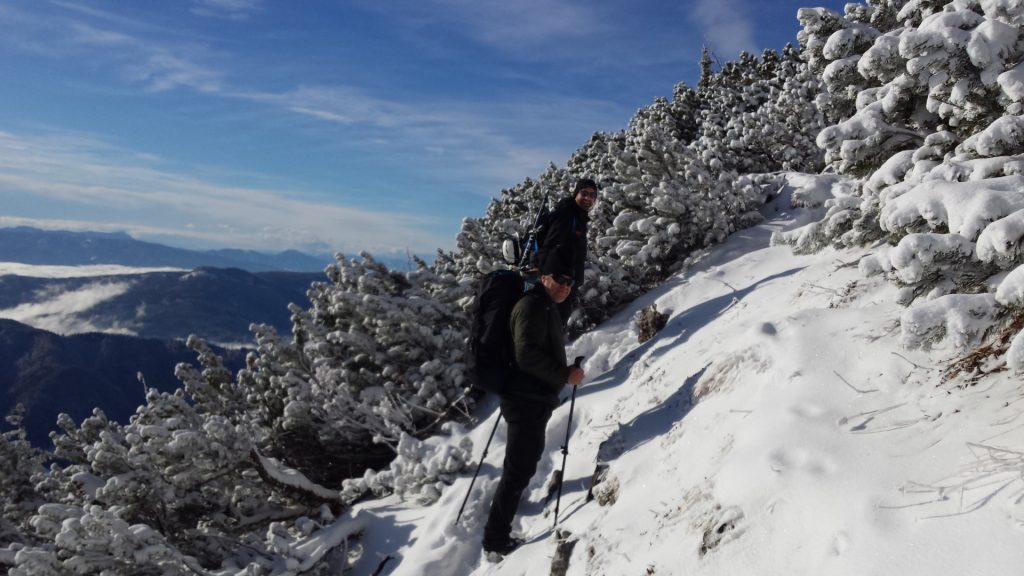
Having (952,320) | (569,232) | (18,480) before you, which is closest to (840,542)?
(952,320)

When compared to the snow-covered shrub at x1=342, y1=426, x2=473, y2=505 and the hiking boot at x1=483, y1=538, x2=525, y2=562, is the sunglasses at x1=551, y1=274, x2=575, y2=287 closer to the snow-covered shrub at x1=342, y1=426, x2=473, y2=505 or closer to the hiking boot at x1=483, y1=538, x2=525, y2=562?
the hiking boot at x1=483, y1=538, x2=525, y2=562

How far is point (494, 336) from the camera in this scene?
15.9 feet

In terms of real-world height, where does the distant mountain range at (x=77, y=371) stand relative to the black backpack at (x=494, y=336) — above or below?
below

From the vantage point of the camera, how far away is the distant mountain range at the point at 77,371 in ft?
357

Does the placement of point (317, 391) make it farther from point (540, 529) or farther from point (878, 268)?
point (878, 268)

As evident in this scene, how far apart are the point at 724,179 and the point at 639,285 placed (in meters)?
2.38

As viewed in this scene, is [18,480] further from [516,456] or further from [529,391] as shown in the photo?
[529,391]

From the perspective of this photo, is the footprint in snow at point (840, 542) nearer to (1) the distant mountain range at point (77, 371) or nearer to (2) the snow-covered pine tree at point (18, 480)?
(2) the snow-covered pine tree at point (18, 480)

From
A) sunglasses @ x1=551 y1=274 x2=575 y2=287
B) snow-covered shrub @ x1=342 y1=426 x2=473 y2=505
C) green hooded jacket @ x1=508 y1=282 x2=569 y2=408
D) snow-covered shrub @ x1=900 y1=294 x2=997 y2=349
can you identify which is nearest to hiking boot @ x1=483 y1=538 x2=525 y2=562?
green hooded jacket @ x1=508 y1=282 x2=569 y2=408

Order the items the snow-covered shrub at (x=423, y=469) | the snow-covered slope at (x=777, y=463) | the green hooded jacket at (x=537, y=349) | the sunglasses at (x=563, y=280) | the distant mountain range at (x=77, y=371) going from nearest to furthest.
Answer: the snow-covered slope at (x=777, y=463)
the green hooded jacket at (x=537, y=349)
the sunglasses at (x=563, y=280)
the snow-covered shrub at (x=423, y=469)
the distant mountain range at (x=77, y=371)

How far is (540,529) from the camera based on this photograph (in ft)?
16.2

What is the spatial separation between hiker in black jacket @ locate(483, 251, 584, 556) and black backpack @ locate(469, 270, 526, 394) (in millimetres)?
116

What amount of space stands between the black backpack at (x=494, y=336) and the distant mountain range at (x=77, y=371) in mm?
113181

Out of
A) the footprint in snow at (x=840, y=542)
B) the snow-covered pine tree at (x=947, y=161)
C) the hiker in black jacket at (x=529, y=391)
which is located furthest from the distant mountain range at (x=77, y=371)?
the footprint in snow at (x=840, y=542)
